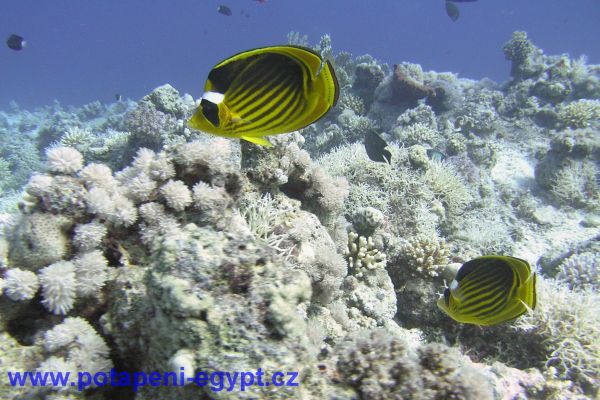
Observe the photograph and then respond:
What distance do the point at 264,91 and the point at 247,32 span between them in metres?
121

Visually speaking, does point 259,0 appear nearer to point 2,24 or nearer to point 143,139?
point 143,139

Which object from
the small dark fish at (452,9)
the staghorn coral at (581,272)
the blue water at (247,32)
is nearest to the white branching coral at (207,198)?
the staghorn coral at (581,272)

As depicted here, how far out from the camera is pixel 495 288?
254cm

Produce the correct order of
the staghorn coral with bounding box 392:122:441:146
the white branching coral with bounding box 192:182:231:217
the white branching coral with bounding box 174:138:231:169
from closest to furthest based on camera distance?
the white branching coral with bounding box 192:182:231:217
the white branching coral with bounding box 174:138:231:169
the staghorn coral with bounding box 392:122:441:146

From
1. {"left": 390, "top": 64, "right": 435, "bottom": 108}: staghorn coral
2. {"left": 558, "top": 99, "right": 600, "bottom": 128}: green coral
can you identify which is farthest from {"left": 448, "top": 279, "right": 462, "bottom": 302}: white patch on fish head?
{"left": 558, "top": 99, "right": 600, "bottom": 128}: green coral

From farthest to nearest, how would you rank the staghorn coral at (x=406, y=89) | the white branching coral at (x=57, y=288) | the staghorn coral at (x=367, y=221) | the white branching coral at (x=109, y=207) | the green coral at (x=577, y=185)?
the staghorn coral at (x=406, y=89)
the green coral at (x=577, y=185)
the staghorn coral at (x=367, y=221)
the white branching coral at (x=109, y=207)
the white branching coral at (x=57, y=288)

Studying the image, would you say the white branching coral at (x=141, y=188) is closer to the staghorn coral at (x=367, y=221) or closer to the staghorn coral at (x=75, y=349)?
the staghorn coral at (x=75, y=349)

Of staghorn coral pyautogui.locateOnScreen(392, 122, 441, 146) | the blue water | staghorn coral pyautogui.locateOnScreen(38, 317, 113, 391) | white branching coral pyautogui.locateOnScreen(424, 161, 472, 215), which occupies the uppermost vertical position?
the blue water

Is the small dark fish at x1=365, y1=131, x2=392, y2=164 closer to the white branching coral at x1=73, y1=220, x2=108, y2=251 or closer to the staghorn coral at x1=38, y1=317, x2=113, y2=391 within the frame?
the white branching coral at x1=73, y1=220, x2=108, y2=251

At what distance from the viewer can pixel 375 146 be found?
570 cm

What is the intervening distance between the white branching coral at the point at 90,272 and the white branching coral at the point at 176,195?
58cm

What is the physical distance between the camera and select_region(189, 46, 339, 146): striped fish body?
59.5 inches

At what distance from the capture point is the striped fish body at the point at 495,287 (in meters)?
2.51

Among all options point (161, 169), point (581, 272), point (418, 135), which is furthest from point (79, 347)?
point (418, 135)
